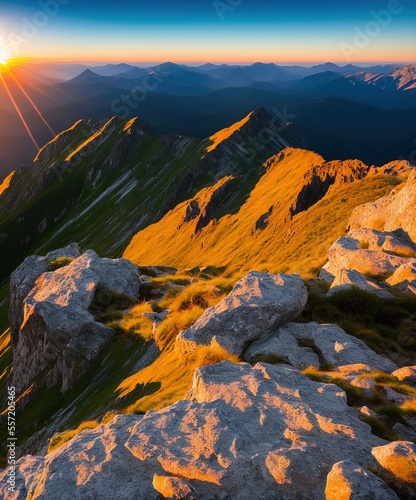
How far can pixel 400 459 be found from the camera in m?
A: 8.31

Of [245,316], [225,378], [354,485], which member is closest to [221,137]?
[245,316]

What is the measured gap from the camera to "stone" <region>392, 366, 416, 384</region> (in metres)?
13.7

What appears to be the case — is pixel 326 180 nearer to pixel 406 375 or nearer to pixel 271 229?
pixel 271 229

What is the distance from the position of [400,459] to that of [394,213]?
30.8 m

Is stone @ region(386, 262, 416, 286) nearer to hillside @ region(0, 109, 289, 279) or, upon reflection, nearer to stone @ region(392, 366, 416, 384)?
stone @ region(392, 366, 416, 384)

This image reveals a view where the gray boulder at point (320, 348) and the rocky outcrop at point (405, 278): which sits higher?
the rocky outcrop at point (405, 278)

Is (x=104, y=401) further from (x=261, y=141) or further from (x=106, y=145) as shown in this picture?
(x=106, y=145)

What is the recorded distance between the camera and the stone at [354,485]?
764cm

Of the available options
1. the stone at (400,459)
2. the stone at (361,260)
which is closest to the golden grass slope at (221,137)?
the stone at (361,260)

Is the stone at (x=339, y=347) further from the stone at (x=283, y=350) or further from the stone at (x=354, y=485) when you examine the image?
the stone at (x=354, y=485)

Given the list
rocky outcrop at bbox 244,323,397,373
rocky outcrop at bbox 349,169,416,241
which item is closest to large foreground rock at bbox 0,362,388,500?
rocky outcrop at bbox 244,323,397,373

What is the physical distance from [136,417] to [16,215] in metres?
193

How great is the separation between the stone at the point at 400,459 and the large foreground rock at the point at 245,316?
8166 mm

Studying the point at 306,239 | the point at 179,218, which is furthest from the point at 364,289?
the point at 179,218
